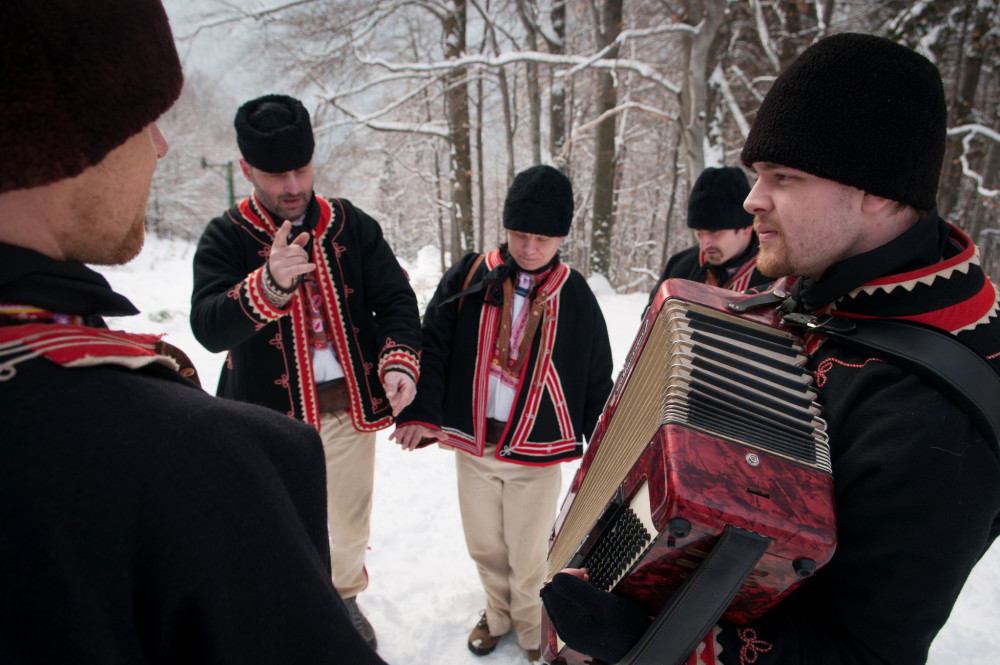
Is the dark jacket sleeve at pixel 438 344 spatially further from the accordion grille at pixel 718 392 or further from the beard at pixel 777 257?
the beard at pixel 777 257

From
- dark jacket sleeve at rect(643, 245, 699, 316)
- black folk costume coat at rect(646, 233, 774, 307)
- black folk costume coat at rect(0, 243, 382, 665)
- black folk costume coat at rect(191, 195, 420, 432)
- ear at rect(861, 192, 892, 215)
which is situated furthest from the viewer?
dark jacket sleeve at rect(643, 245, 699, 316)

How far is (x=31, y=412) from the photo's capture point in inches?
22.9

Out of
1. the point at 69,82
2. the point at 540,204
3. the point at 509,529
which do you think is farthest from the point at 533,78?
the point at 69,82

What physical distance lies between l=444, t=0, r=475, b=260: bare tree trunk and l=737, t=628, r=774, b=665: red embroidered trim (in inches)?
414

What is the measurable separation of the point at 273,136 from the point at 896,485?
2329mm

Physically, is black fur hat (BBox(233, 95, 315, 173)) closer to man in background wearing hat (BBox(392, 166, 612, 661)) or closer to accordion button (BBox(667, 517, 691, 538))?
man in background wearing hat (BBox(392, 166, 612, 661))

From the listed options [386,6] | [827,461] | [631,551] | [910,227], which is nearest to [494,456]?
[631,551]

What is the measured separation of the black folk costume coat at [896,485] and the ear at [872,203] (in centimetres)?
8

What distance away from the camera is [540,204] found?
2.40 meters

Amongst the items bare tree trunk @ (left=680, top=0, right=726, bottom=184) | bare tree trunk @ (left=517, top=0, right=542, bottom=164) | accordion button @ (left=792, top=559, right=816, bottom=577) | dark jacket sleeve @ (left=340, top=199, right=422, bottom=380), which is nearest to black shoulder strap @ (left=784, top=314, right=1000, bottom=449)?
accordion button @ (left=792, top=559, right=816, bottom=577)

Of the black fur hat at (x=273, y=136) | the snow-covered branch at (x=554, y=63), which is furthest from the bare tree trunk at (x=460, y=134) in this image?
the black fur hat at (x=273, y=136)

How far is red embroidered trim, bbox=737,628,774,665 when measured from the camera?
1082 mm

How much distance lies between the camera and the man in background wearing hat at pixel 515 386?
2.41 metres

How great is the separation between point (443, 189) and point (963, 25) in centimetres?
1420
